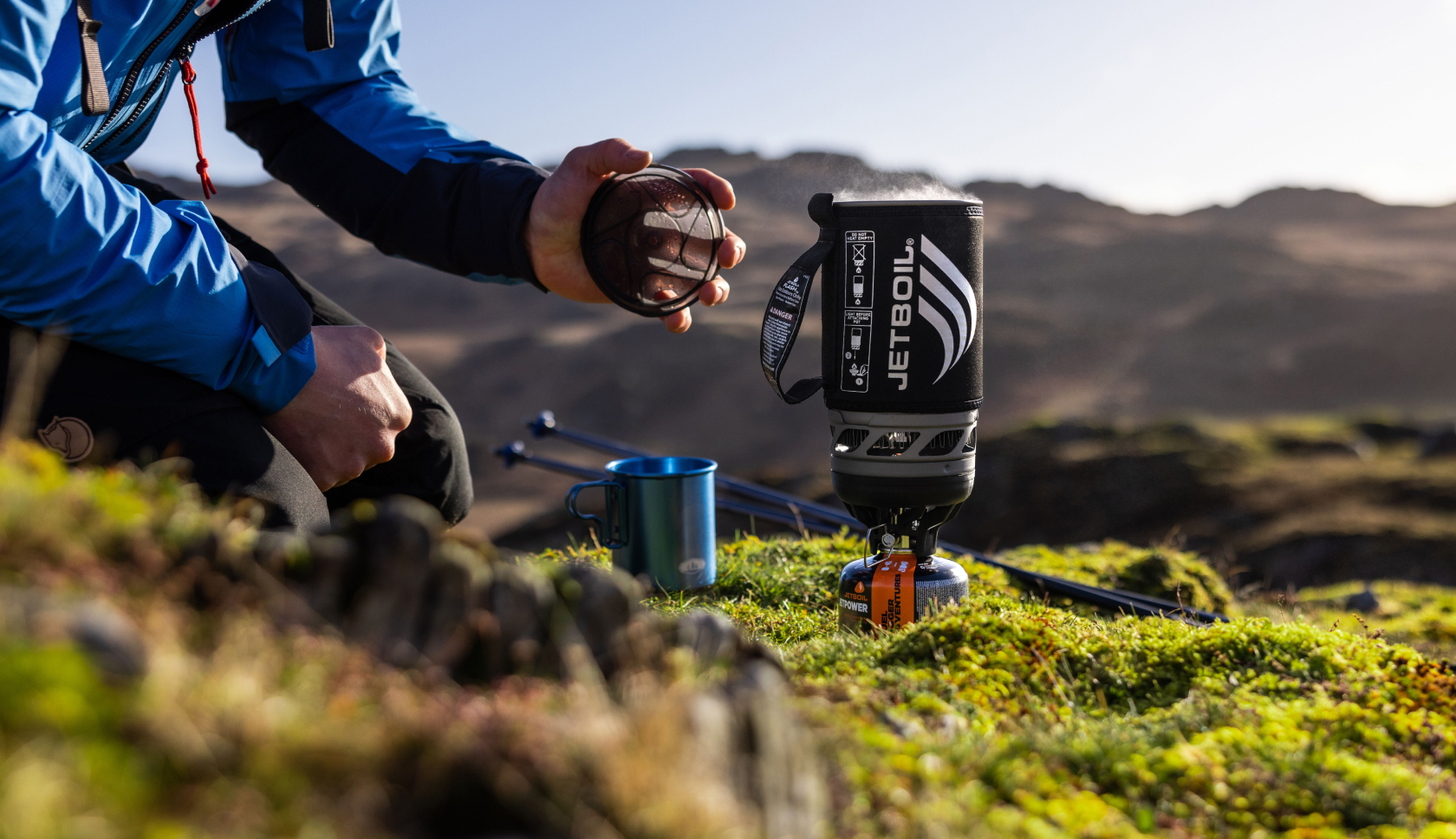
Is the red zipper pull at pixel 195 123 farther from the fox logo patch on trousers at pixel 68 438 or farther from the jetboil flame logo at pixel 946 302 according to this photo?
the jetboil flame logo at pixel 946 302

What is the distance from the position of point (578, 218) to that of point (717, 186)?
506mm

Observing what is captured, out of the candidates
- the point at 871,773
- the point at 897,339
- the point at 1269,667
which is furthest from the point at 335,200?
the point at 1269,667

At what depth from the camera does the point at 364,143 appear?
3.86 meters

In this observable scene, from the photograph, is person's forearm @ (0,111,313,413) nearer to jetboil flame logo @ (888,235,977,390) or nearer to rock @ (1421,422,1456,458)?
jetboil flame logo @ (888,235,977,390)

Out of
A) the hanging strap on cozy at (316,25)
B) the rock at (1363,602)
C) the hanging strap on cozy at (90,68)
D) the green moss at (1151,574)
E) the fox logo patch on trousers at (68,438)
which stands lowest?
the rock at (1363,602)

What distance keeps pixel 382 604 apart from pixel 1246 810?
165 cm

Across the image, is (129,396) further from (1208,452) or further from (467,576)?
(1208,452)

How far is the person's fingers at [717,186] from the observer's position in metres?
3.41

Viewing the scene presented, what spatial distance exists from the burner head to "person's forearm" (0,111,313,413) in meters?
1.15

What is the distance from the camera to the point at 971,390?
3.35 metres

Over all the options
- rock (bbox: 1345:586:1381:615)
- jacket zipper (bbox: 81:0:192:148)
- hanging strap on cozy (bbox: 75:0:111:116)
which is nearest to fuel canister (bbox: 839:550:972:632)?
hanging strap on cozy (bbox: 75:0:111:116)

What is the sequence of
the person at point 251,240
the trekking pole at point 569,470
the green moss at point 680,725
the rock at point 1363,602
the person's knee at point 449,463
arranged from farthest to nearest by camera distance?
the rock at point 1363,602 → the trekking pole at point 569,470 → the person's knee at point 449,463 → the person at point 251,240 → the green moss at point 680,725

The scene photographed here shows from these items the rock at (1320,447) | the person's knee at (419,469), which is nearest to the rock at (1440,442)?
the rock at (1320,447)

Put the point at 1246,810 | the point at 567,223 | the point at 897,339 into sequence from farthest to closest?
the point at 567,223 → the point at 897,339 → the point at 1246,810
